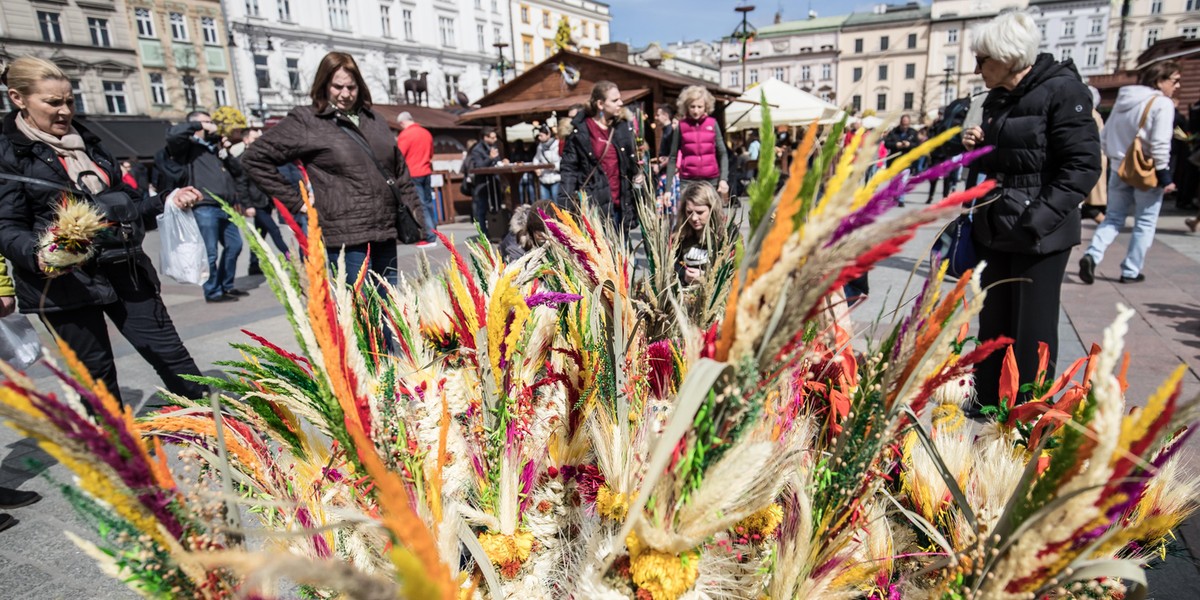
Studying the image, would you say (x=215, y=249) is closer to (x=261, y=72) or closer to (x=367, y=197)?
(x=367, y=197)

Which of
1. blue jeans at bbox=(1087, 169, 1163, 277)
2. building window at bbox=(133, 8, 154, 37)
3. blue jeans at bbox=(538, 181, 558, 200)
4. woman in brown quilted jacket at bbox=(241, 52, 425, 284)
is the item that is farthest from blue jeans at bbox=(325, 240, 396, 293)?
building window at bbox=(133, 8, 154, 37)

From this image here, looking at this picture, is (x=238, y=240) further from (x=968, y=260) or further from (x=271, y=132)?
(x=968, y=260)

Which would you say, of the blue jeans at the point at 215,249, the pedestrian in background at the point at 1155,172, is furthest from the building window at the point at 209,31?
the pedestrian in background at the point at 1155,172

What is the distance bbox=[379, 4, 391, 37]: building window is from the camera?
122 ft

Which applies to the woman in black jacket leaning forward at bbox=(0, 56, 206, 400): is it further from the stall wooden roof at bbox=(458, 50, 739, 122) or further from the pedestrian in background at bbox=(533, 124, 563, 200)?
the stall wooden roof at bbox=(458, 50, 739, 122)

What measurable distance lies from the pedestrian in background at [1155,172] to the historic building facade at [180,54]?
35.1 m

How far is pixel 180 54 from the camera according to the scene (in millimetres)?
30297

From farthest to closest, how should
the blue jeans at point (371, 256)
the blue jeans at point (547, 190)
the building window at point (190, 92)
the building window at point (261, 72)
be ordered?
the building window at point (261, 72) < the building window at point (190, 92) < the blue jeans at point (547, 190) < the blue jeans at point (371, 256)

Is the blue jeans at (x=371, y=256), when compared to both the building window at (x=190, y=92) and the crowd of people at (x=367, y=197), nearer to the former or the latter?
the crowd of people at (x=367, y=197)

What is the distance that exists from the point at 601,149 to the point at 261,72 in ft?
113

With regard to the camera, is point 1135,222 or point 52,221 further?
point 1135,222

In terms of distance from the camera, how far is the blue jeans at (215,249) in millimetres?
5988

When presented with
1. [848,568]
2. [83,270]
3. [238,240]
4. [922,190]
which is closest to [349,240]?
[83,270]

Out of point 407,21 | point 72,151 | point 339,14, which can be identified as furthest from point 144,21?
point 72,151
